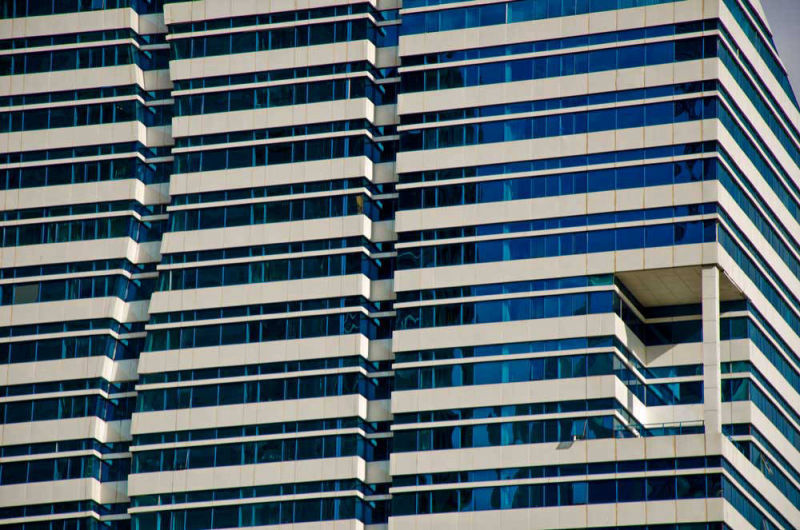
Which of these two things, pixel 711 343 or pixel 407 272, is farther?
pixel 407 272

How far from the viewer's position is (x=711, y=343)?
148 m

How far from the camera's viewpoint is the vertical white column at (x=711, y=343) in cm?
14562

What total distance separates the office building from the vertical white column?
0.73ft

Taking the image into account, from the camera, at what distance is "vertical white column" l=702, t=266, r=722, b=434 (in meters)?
146

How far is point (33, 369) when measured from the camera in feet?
531

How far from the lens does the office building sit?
5822 inches

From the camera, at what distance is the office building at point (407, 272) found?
147875 millimetres

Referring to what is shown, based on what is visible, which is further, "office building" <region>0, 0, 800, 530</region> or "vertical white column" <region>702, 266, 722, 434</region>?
"office building" <region>0, 0, 800, 530</region>

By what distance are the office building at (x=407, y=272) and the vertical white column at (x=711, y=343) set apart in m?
0.22

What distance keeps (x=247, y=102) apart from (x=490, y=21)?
20.2 meters

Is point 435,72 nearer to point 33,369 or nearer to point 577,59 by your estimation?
point 577,59

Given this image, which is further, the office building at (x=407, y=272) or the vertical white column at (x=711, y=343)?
the office building at (x=407, y=272)

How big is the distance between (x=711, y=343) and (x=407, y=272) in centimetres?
2284

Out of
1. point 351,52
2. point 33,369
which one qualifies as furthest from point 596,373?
point 33,369
